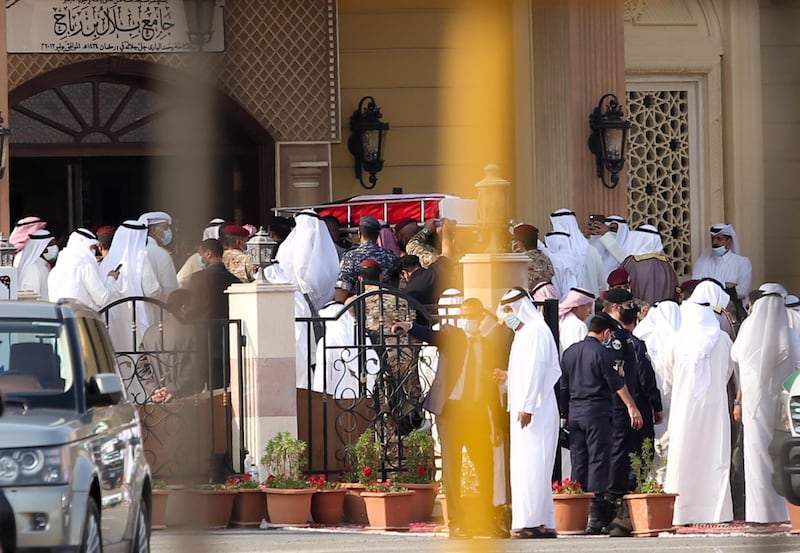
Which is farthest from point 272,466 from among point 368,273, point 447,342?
point 447,342

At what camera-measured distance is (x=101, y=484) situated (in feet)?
18.0

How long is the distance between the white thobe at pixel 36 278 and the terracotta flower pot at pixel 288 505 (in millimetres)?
2215

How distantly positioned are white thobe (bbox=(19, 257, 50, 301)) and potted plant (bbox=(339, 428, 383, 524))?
7.22 feet

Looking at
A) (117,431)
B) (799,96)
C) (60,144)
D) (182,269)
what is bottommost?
(117,431)

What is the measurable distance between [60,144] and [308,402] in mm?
6486

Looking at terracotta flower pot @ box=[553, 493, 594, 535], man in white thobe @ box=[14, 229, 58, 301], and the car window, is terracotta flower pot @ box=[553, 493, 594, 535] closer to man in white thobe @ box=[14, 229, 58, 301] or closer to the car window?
man in white thobe @ box=[14, 229, 58, 301]

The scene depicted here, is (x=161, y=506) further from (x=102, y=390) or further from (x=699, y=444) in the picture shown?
(x=699, y=444)

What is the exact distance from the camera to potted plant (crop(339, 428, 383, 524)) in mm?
9531

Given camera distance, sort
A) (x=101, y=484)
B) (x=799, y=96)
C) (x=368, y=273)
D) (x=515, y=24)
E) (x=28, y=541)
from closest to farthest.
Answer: (x=799, y=96)
(x=515, y=24)
(x=28, y=541)
(x=101, y=484)
(x=368, y=273)

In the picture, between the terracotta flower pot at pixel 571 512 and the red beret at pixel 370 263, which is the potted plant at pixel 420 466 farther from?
the red beret at pixel 370 263

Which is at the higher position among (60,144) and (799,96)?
(60,144)

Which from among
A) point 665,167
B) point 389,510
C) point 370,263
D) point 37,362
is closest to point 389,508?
point 389,510

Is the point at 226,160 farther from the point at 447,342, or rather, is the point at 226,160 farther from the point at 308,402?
the point at 308,402

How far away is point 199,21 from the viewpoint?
1.67 meters
